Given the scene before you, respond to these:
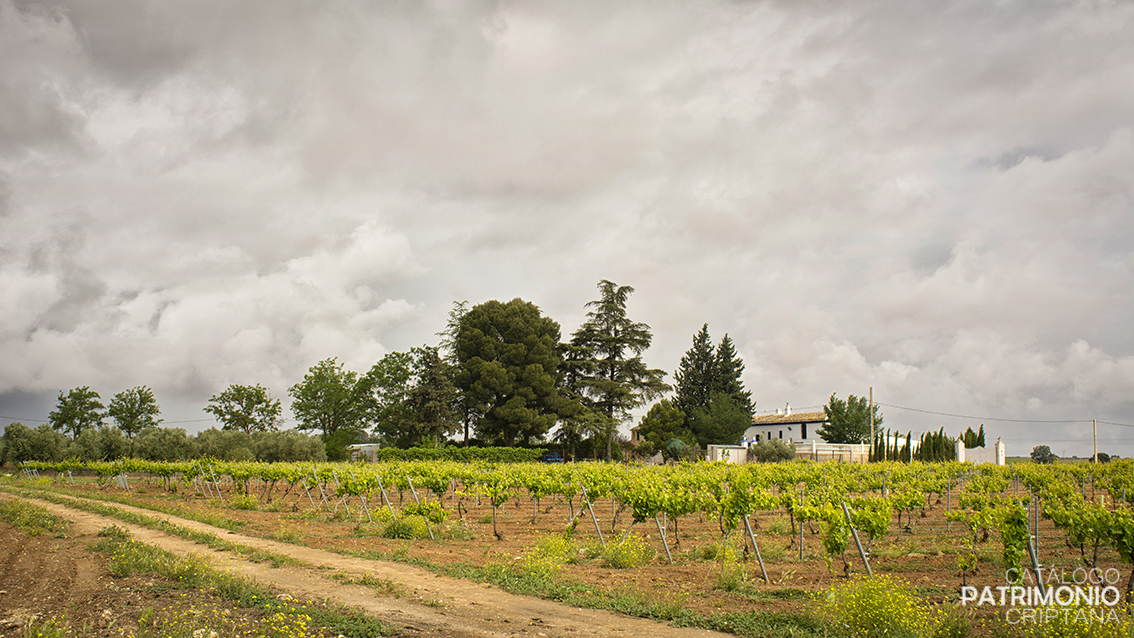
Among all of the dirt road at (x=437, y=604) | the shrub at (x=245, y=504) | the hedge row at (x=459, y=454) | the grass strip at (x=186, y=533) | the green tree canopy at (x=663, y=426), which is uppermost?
the green tree canopy at (x=663, y=426)

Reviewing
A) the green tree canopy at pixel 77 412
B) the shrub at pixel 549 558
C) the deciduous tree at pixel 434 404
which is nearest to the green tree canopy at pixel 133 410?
the green tree canopy at pixel 77 412

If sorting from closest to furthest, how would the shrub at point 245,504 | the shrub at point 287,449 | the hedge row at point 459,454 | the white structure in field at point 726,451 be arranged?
the shrub at point 245,504
the hedge row at point 459,454
the shrub at point 287,449
the white structure in field at point 726,451

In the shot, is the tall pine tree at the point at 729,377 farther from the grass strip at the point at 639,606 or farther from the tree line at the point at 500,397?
the grass strip at the point at 639,606

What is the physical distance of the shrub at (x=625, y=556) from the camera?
12.1 metres

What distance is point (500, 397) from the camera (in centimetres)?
5094

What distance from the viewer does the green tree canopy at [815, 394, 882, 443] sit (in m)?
59.6

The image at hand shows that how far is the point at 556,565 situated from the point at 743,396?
5845cm

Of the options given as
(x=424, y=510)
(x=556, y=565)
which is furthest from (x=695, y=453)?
(x=556, y=565)

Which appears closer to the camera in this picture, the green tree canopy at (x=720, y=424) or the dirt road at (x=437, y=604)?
the dirt road at (x=437, y=604)

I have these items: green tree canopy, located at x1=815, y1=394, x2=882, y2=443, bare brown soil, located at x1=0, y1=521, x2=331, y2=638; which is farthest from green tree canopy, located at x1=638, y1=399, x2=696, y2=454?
bare brown soil, located at x1=0, y1=521, x2=331, y2=638

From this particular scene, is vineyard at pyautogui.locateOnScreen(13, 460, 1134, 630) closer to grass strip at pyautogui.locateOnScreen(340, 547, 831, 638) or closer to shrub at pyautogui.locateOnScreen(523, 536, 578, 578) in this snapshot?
shrub at pyautogui.locateOnScreen(523, 536, 578, 578)

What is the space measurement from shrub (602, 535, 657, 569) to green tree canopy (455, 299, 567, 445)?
35.7 meters

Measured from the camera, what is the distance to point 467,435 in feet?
173

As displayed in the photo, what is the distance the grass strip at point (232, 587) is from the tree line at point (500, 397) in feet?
117
